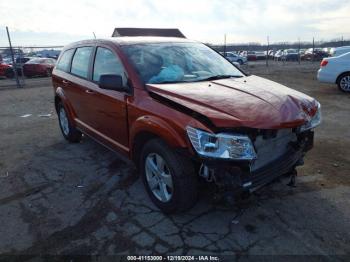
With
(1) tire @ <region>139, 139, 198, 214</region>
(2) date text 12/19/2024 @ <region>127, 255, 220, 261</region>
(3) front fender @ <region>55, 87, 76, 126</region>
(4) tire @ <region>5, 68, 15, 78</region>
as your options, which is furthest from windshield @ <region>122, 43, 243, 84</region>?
(4) tire @ <region>5, 68, 15, 78</region>

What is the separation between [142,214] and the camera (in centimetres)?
354

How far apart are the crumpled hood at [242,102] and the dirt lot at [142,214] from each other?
0.98 meters

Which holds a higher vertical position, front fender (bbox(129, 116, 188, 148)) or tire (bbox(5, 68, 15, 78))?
tire (bbox(5, 68, 15, 78))

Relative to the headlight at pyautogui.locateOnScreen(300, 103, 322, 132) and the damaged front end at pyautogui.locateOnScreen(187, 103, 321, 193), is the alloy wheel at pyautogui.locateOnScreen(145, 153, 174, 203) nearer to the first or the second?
the damaged front end at pyautogui.locateOnScreen(187, 103, 321, 193)

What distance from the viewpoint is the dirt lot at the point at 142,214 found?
9.84ft

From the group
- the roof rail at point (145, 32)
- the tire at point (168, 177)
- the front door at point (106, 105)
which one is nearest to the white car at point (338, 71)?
the roof rail at point (145, 32)

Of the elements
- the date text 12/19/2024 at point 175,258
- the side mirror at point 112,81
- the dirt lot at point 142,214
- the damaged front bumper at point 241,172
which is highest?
the side mirror at point 112,81

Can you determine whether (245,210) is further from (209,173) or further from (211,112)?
(211,112)

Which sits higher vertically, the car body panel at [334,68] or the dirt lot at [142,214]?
the car body panel at [334,68]

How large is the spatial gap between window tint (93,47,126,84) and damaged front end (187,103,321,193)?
145 cm

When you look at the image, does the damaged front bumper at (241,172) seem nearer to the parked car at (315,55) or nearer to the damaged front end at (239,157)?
the damaged front end at (239,157)

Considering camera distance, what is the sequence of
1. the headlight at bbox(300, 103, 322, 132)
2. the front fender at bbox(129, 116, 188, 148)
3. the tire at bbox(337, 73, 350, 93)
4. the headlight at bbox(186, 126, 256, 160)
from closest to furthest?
1. the headlight at bbox(186, 126, 256, 160)
2. the front fender at bbox(129, 116, 188, 148)
3. the headlight at bbox(300, 103, 322, 132)
4. the tire at bbox(337, 73, 350, 93)

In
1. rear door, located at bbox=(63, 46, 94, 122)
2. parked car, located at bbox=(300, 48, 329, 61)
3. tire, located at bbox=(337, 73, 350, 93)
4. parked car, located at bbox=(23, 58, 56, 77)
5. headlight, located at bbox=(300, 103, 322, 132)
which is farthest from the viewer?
parked car, located at bbox=(300, 48, 329, 61)

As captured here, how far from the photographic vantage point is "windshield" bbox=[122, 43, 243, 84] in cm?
378
